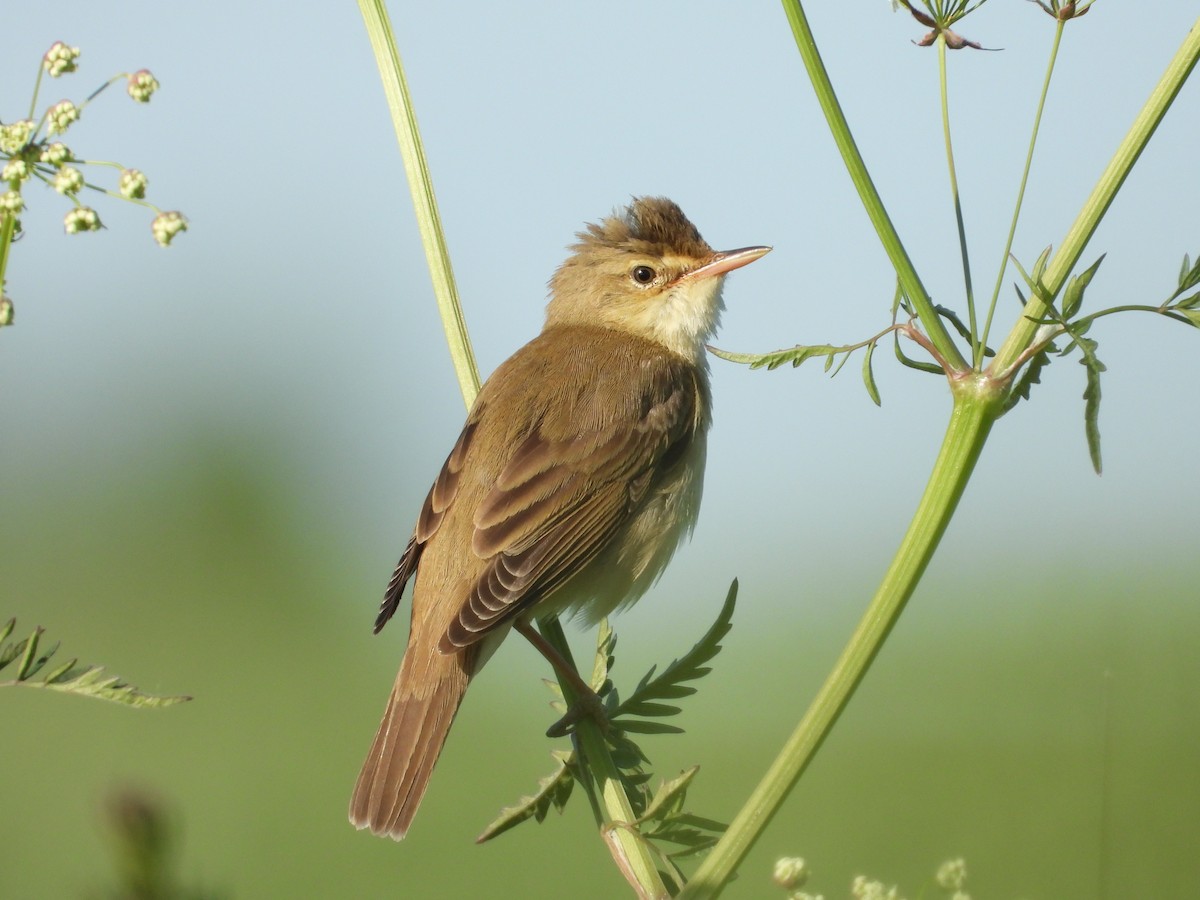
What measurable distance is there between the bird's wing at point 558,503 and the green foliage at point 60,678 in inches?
55.0

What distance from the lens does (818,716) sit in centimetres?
153

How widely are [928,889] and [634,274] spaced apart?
2627 mm

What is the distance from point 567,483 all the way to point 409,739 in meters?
0.79

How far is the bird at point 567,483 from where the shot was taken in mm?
2889

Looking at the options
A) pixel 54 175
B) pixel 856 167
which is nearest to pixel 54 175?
pixel 54 175

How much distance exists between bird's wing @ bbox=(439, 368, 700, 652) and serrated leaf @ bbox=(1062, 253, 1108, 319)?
1576mm

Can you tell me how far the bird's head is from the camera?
12.9ft

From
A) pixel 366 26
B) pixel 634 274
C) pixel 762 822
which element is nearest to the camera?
pixel 762 822

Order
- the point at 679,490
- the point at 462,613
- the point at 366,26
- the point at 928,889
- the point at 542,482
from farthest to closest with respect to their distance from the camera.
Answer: the point at 679,490, the point at 542,482, the point at 462,613, the point at 366,26, the point at 928,889

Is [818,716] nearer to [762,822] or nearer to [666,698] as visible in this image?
[762,822]

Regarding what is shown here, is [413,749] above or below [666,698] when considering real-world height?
below

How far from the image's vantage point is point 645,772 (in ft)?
6.92

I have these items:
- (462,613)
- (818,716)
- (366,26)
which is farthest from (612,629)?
(366,26)

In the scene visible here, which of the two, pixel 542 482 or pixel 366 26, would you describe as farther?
pixel 542 482
